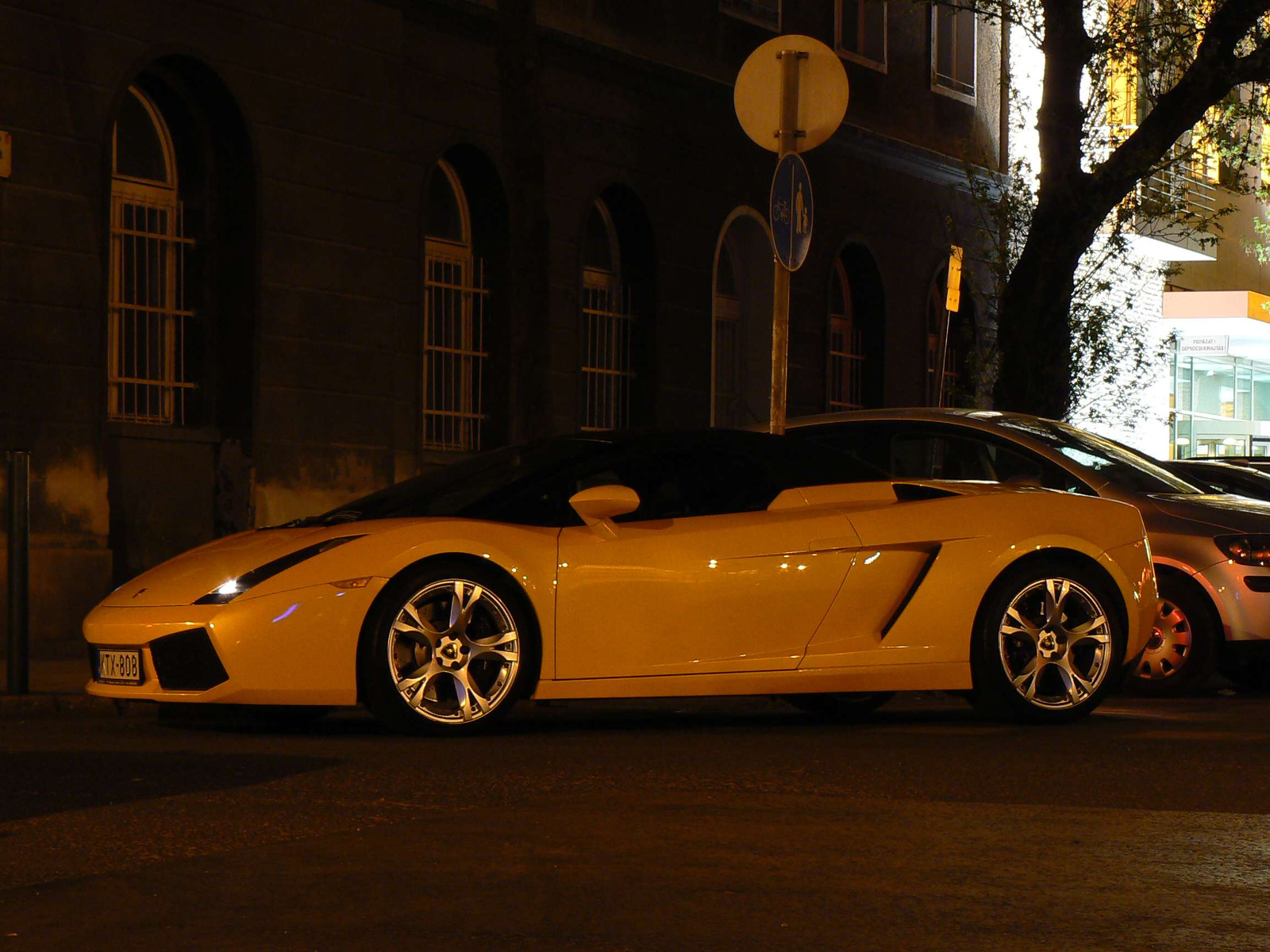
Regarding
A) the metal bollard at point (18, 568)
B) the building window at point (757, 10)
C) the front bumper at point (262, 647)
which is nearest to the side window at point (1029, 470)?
the front bumper at point (262, 647)

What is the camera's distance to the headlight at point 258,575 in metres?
8.09

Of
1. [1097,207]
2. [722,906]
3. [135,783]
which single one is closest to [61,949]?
[722,906]

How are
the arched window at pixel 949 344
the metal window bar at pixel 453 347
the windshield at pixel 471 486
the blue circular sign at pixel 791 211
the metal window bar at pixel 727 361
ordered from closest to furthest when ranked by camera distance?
the windshield at pixel 471 486
the blue circular sign at pixel 791 211
the metal window bar at pixel 453 347
the metal window bar at pixel 727 361
the arched window at pixel 949 344

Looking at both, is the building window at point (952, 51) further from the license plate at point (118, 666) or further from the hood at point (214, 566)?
the license plate at point (118, 666)

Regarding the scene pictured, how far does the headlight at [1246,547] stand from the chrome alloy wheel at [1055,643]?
190cm

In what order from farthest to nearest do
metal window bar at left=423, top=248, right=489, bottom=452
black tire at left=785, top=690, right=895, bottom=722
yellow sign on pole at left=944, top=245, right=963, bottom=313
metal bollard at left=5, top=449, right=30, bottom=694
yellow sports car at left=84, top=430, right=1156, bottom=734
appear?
metal window bar at left=423, top=248, right=489, bottom=452 → yellow sign on pole at left=944, top=245, right=963, bottom=313 → metal bollard at left=5, top=449, right=30, bottom=694 → black tire at left=785, top=690, right=895, bottom=722 → yellow sports car at left=84, top=430, right=1156, bottom=734

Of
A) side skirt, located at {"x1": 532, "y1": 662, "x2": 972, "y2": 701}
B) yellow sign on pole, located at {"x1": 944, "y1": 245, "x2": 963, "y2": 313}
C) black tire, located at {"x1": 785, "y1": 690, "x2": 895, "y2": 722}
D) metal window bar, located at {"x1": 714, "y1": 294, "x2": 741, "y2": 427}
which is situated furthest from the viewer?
metal window bar, located at {"x1": 714, "y1": 294, "x2": 741, "y2": 427}

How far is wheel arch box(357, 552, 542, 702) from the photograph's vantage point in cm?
814

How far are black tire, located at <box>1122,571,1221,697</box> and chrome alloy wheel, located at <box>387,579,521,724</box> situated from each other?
4017mm

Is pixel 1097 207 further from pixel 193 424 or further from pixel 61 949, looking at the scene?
pixel 61 949

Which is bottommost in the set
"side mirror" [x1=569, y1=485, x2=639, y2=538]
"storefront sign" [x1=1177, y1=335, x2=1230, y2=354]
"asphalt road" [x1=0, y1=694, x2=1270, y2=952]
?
"asphalt road" [x1=0, y1=694, x2=1270, y2=952]

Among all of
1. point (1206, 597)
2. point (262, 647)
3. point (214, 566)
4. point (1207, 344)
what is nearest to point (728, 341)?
point (1206, 597)

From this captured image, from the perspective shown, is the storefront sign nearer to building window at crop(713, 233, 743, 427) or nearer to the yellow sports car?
building window at crop(713, 233, 743, 427)

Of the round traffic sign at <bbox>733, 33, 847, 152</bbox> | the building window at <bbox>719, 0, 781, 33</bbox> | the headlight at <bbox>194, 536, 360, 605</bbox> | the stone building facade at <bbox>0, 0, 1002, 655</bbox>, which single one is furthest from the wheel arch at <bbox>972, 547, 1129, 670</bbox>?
the building window at <bbox>719, 0, 781, 33</bbox>
